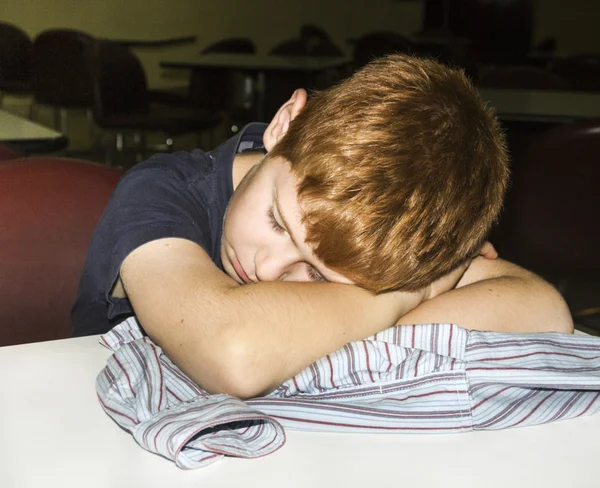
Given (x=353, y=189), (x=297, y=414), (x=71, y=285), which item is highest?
(x=353, y=189)

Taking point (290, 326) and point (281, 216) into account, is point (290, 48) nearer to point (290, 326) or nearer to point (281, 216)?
point (281, 216)

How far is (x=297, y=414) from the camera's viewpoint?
2.43ft

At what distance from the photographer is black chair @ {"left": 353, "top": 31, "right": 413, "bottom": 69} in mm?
2564

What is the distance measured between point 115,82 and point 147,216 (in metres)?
1.28

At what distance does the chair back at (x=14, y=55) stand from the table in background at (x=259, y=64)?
0.40 meters

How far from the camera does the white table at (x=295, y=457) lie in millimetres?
641

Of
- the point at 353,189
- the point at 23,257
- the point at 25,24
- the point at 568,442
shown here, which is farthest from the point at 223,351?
the point at 25,24

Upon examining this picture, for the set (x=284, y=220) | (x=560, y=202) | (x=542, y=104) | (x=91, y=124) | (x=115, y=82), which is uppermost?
(x=284, y=220)

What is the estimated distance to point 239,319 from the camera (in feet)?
2.57

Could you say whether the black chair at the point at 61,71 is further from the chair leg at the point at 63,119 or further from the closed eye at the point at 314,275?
the closed eye at the point at 314,275

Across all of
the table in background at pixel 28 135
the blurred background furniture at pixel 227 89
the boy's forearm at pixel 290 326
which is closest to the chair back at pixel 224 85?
the blurred background furniture at pixel 227 89

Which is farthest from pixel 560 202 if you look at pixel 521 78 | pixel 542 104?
pixel 521 78

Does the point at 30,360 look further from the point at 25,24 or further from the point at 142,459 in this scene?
the point at 25,24

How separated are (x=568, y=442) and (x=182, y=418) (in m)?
0.35
